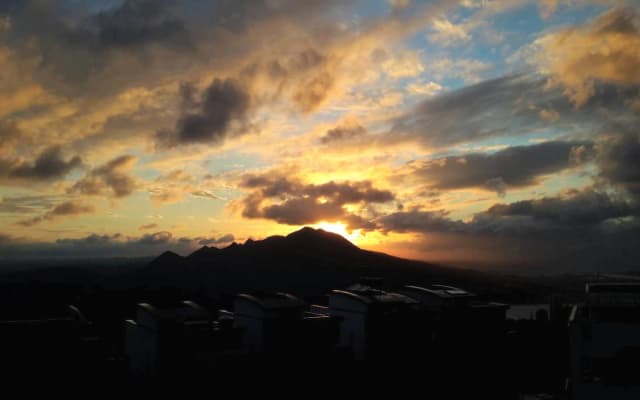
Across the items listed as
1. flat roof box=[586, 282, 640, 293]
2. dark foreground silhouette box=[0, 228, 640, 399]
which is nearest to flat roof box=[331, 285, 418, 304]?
dark foreground silhouette box=[0, 228, 640, 399]

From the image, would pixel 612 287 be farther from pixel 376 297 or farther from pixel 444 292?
pixel 376 297

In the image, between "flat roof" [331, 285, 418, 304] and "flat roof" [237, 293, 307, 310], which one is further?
"flat roof" [331, 285, 418, 304]

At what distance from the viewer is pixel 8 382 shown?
65.1 ft

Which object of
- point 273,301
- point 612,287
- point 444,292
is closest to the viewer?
point 273,301

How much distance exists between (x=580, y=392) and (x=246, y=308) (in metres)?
14.0

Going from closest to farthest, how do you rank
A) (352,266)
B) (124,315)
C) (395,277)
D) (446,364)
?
1. (446,364)
2. (124,315)
3. (395,277)
4. (352,266)

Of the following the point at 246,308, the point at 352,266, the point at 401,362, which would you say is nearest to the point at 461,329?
the point at 401,362

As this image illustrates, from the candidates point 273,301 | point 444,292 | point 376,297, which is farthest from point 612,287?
point 273,301

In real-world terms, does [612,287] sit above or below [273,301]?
above

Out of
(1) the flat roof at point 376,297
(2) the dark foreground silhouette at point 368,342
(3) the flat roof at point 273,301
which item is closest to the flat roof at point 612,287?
(2) the dark foreground silhouette at point 368,342

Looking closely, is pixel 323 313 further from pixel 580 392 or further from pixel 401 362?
pixel 580 392

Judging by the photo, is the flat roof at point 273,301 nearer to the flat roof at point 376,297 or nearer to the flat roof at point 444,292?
the flat roof at point 376,297

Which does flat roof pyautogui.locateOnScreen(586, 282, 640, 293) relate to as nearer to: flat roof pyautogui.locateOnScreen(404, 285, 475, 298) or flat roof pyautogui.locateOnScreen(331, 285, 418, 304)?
flat roof pyautogui.locateOnScreen(404, 285, 475, 298)

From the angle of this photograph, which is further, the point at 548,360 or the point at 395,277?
the point at 395,277
